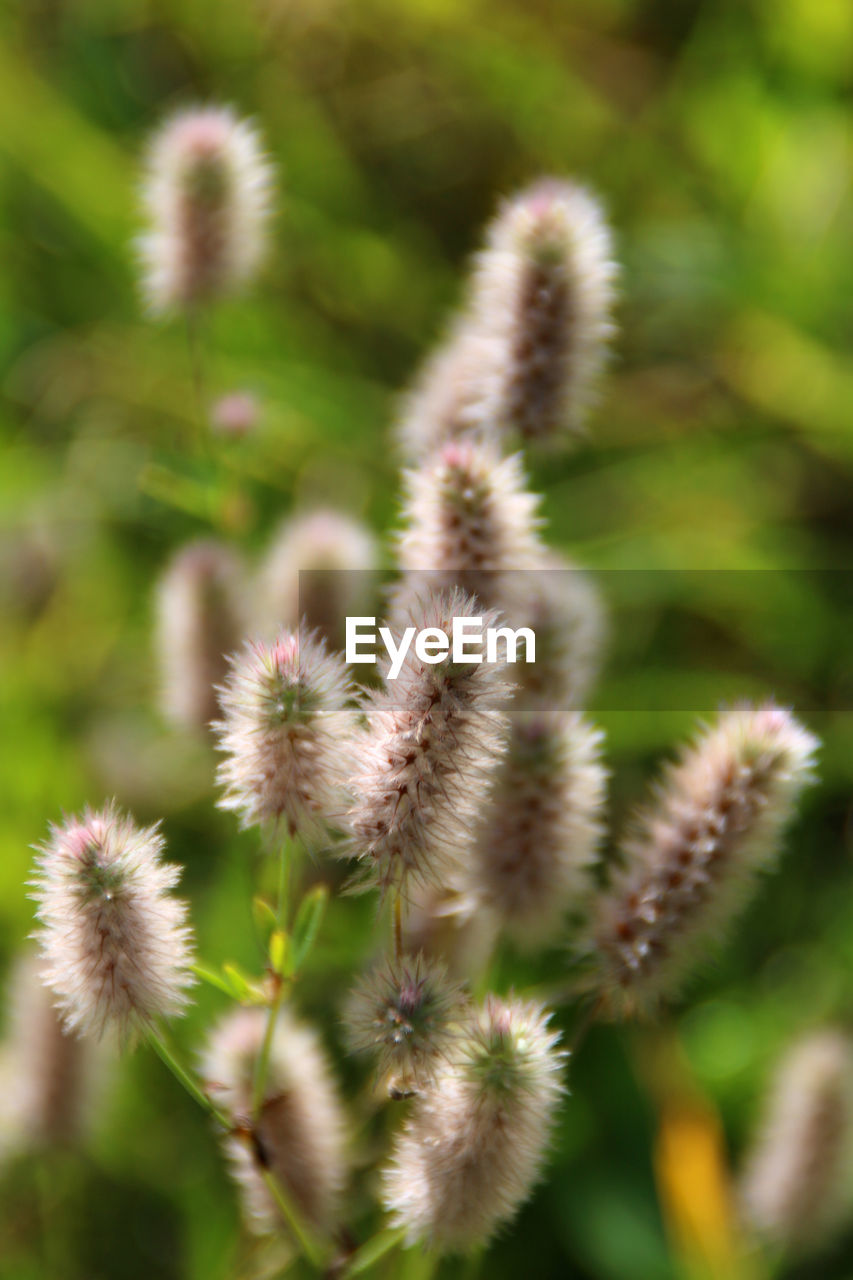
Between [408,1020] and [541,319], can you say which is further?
[541,319]

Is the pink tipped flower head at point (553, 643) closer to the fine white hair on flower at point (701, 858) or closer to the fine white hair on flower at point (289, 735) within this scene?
the fine white hair on flower at point (701, 858)

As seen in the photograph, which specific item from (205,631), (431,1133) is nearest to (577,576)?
(205,631)

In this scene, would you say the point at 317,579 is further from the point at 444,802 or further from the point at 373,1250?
the point at 373,1250

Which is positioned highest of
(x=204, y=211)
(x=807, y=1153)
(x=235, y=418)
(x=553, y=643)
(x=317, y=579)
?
(x=204, y=211)

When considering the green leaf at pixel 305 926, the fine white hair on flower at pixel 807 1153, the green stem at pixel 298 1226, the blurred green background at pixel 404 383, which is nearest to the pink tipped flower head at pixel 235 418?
the blurred green background at pixel 404 383

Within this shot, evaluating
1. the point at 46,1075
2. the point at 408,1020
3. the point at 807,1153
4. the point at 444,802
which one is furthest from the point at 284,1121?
the point at 807,1153

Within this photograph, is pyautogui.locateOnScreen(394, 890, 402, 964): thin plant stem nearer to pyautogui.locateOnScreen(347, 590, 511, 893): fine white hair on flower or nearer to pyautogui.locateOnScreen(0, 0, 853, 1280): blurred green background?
pyautogui.locateOnScreen(347, 590, 511, 893): fine white hair on flower

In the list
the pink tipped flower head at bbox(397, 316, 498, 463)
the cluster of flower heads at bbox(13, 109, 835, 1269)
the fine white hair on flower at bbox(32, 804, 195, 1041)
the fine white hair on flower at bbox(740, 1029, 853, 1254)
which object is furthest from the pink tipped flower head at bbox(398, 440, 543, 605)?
the fine white hair on flower at bbox(740, 1029, 853, 1254)
